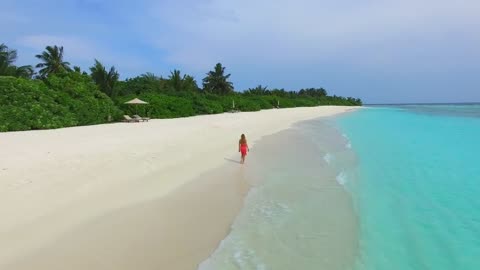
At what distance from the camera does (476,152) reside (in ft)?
59.6

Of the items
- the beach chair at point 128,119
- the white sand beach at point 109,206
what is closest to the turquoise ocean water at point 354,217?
the white sand beach at point 109,206

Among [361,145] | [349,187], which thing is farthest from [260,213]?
[361,145]

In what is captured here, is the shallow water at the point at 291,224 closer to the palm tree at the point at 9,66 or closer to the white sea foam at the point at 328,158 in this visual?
the white sea foam at the point at 328,158

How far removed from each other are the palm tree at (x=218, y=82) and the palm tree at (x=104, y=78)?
2410 cm

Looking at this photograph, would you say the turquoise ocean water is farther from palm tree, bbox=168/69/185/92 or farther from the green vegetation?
palm tree, bbox=168/69/185/92

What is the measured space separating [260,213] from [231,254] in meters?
2.05

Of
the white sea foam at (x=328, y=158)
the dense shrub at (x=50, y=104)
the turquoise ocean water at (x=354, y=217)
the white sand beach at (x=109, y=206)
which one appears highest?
the dense shrub at (x=50, y=104)

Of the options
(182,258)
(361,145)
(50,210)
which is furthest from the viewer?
(361,145)

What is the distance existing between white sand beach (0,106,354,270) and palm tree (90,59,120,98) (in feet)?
74.1

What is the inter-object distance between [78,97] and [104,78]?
1111 cm

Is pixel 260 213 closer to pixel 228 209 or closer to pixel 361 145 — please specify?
pixel 228 209

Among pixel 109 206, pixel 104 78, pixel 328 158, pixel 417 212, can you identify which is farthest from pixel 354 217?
pixel 104 78

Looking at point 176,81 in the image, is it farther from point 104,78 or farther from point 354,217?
point 354,217

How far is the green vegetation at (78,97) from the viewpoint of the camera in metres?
19.0
